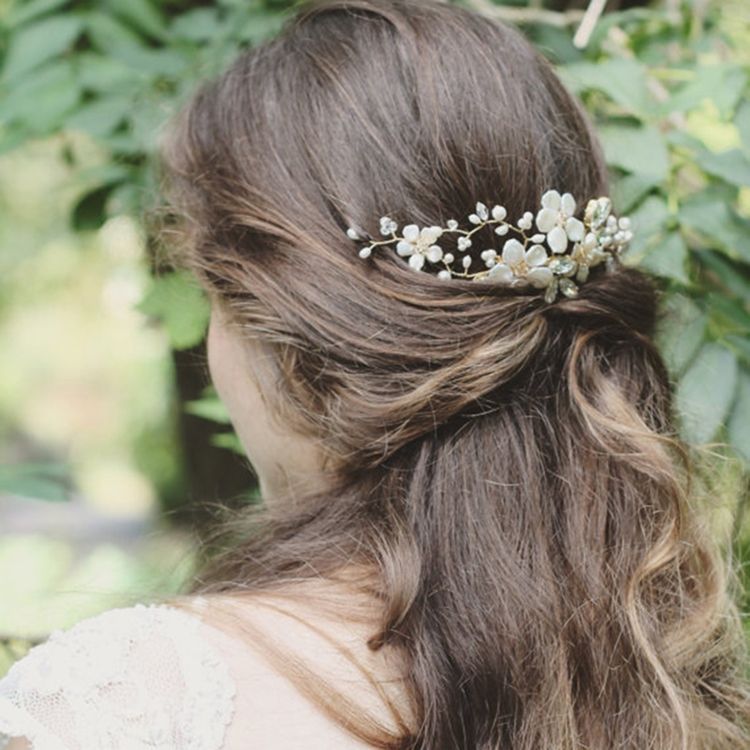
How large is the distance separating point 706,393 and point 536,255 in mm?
377

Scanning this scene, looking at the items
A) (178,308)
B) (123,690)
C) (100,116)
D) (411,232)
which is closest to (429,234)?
(411,232)

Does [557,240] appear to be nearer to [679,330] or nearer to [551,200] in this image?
[551,200]

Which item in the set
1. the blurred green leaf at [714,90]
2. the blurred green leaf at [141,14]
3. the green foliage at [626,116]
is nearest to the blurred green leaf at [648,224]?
the green foliage at [626,116]

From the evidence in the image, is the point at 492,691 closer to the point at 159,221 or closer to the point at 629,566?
the point at 629,566

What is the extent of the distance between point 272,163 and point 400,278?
22 centimetres

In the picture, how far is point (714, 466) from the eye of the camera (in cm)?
157

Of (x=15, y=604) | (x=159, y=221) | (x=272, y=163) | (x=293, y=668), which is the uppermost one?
(x=272, y=163)

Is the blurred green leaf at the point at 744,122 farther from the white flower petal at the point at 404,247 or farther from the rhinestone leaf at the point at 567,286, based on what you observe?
the white flower petal at the point at 404,247

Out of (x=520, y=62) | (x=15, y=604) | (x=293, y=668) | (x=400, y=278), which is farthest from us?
(x=15, y=604)

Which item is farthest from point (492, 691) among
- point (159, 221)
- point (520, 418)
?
point (159, 221)

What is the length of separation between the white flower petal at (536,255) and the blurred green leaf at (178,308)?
0.69 metres

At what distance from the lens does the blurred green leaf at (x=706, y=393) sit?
1456mm

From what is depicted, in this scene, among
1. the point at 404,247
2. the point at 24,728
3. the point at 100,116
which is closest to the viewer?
the point at 24,728

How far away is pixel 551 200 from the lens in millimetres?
1291
